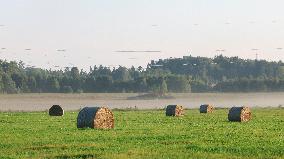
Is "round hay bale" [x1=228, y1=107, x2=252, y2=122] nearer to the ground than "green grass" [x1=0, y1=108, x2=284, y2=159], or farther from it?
farther from it

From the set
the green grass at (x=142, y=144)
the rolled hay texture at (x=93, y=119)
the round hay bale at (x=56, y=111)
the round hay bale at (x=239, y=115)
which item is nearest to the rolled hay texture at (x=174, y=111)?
the round hay bale at (x=56, y=111)

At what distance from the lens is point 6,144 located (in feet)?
79.7

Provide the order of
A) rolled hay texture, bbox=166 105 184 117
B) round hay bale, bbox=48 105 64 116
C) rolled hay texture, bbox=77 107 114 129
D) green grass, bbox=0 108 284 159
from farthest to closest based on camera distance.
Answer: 1. round hay bale, bbox=48 105 64 116
2. rolled hay texture, bbox=166 105 184 117
3. rolled hay texture, bbox=77 107 114 129
4. green grass, bbox=0 108 284 159

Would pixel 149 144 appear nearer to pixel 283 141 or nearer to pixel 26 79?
pixel 283 141

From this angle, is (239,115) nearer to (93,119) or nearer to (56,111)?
(93,119)

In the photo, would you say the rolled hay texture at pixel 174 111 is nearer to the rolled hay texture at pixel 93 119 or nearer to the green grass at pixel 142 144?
the rolled hay texture at pixel 93 119

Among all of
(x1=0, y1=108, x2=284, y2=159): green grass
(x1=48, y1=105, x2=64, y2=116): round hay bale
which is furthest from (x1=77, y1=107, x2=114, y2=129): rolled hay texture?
(x1=48, y1=105, x2=64, y2=116): round hay bale

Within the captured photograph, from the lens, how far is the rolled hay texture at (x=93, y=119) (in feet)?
111

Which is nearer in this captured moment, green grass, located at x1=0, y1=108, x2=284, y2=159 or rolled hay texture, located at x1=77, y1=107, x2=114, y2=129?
green grass, located at x1=0, y1=108, x2=284, y2=159

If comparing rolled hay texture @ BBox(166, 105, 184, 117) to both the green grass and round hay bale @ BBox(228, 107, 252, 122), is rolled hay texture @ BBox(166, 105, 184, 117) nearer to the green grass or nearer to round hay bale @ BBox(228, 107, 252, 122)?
round hay bale @ BBox(228, 107, 252, 122)

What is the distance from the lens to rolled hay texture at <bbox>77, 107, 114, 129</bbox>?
3388 cm

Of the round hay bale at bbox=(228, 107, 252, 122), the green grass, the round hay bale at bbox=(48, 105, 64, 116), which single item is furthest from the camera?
the round hay bale at bbox=(48, 105, 64, 116)

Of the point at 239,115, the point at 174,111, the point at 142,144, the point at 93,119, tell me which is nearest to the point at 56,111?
the point at 174,111

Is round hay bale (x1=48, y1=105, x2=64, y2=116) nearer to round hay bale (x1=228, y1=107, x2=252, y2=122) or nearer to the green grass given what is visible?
round hay bale (x1=228, y1=107, x2=252, y2=122)
